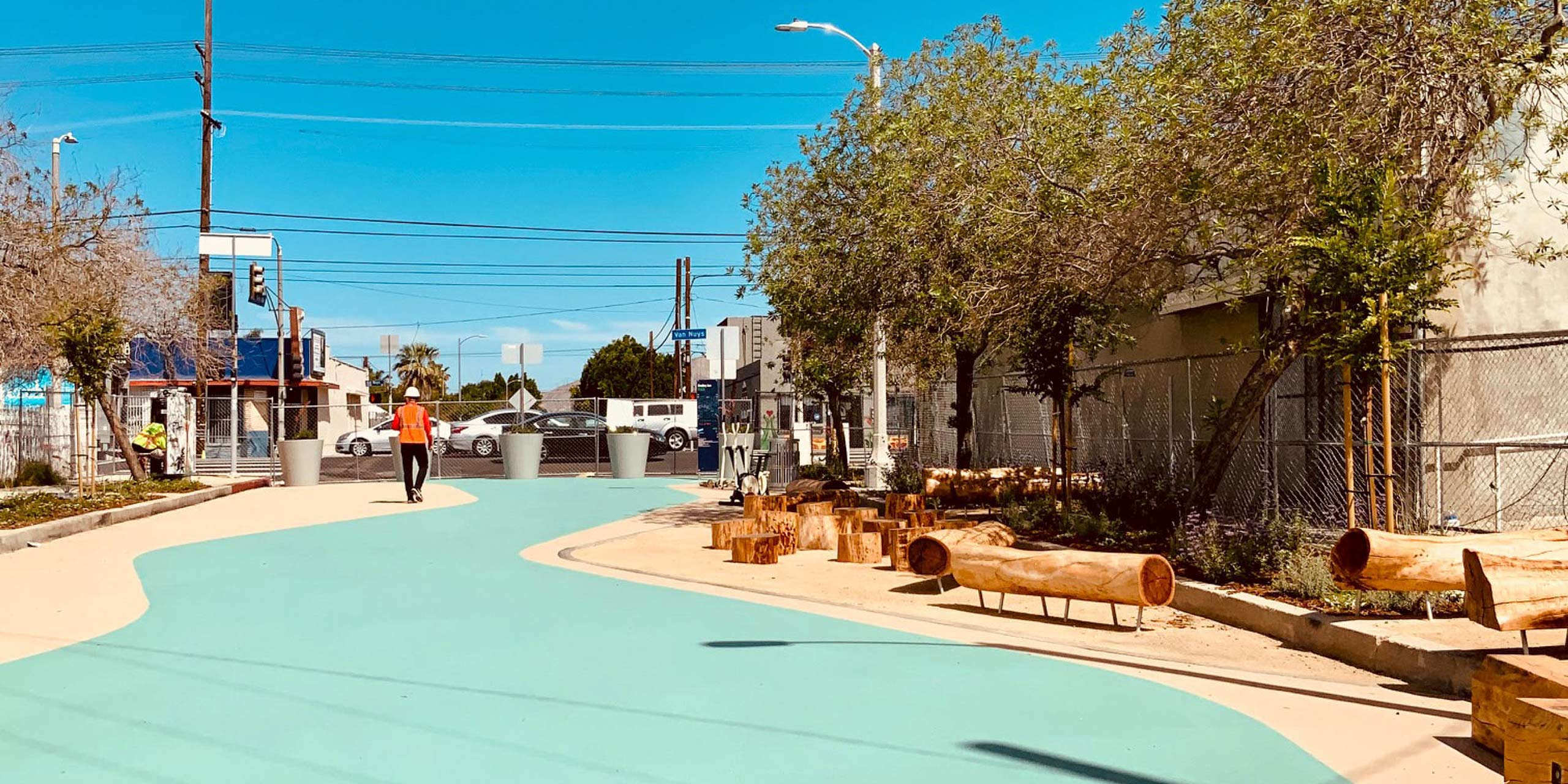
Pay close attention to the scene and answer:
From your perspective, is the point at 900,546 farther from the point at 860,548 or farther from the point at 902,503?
the point at 902,503

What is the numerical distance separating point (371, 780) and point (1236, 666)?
5.20 meters

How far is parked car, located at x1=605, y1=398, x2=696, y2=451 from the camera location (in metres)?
46.2

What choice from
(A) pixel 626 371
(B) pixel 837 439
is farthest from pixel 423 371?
(B) pixel 837 439

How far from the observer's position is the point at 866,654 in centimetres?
773

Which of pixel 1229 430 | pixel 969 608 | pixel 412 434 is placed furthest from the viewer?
pixel 412 434

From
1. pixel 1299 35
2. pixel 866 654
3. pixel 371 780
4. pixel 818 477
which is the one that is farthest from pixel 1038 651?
pixel 818 477

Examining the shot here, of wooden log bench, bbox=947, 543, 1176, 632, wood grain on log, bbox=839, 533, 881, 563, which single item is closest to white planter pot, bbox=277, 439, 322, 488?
wood grain on log, bbox=839, 533, 881, 563

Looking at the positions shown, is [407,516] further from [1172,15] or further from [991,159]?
[1172,15]

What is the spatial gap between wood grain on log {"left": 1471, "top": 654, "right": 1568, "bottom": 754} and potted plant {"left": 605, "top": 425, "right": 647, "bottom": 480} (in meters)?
25.1

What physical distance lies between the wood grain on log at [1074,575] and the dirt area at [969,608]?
24cm

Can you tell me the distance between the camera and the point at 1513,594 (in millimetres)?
6535

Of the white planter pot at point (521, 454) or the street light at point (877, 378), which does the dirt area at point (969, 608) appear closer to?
the street light at point (877, 378)

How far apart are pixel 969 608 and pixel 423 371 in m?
89.0

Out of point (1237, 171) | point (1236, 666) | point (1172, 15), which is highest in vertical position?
point (1172, 15)
